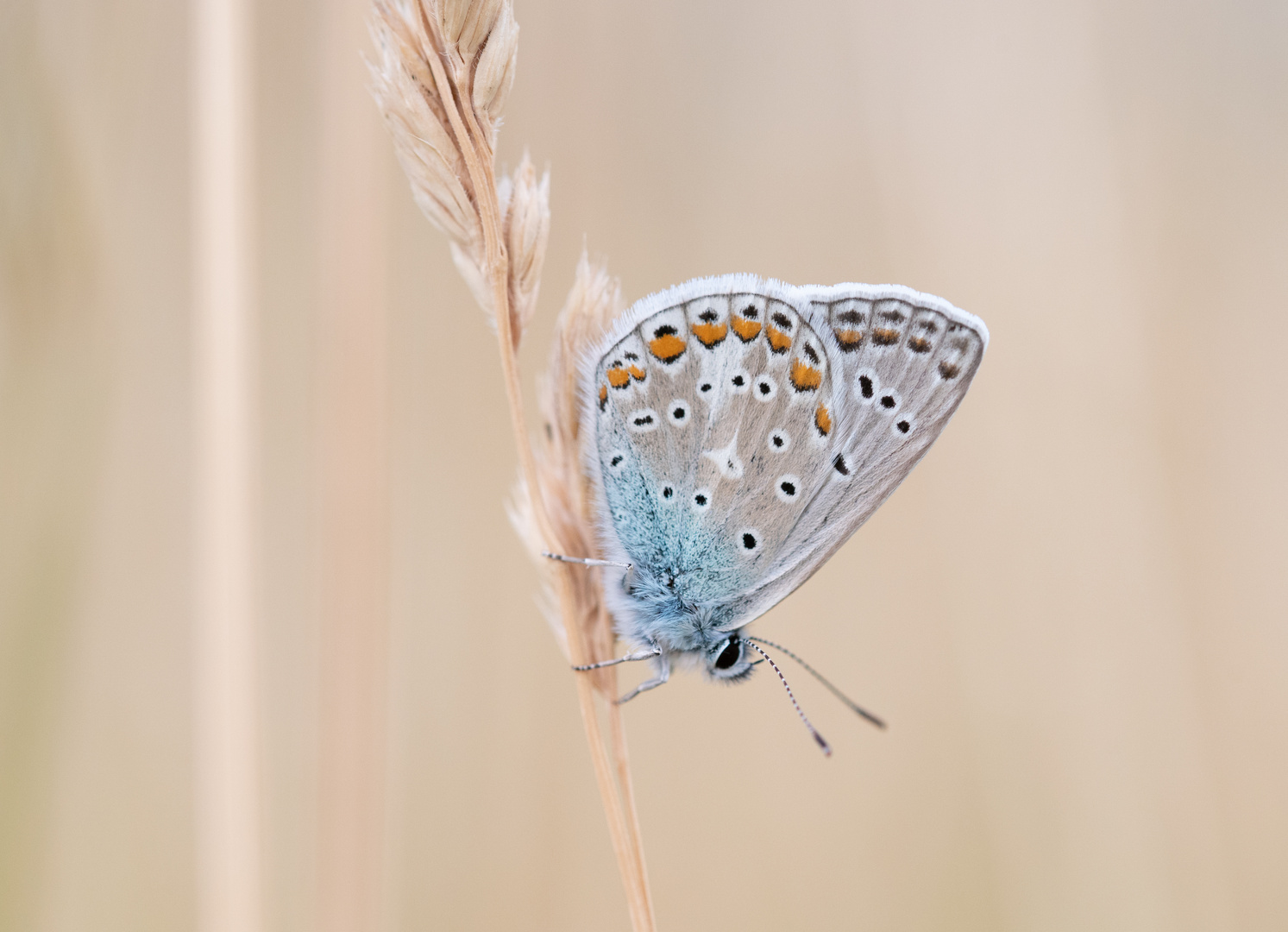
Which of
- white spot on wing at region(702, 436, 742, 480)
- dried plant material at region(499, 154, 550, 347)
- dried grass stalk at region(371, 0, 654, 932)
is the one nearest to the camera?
dried grass stalk at region(371, 0, 654, 932)

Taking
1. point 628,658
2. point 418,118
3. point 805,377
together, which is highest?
point 418,118

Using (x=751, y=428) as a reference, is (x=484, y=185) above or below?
above

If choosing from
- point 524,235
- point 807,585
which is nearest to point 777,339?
point 524,235

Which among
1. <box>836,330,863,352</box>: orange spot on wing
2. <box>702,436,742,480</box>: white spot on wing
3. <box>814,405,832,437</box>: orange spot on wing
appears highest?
<box>836,330,863,352</box>: orange spot on wing

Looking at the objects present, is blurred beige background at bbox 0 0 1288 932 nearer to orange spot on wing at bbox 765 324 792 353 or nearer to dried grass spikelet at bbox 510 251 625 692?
dried grass spikelet at bbox 510 251 625 692

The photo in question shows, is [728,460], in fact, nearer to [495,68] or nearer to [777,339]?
[777,339]

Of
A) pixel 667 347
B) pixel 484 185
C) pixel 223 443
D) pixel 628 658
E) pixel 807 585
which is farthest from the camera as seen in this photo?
pixel 807 585

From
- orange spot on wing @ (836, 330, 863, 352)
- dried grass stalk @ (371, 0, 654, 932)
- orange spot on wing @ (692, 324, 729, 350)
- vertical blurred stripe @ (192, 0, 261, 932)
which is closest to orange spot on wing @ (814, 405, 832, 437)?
orange spot on wing @ (836, 330, 863, 352)

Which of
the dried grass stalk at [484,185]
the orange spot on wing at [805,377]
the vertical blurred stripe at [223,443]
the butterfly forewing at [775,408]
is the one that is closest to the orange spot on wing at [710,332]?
the butterfly forewing at [775,408]
